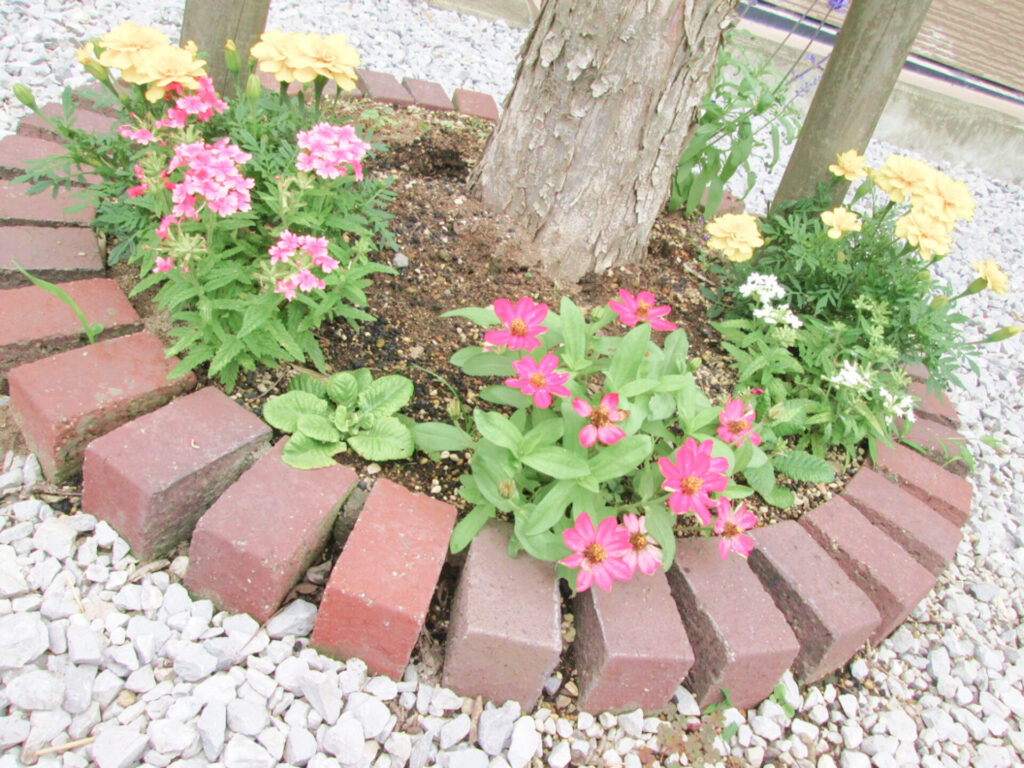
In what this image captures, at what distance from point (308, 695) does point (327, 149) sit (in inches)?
43.4

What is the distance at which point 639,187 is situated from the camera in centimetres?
223

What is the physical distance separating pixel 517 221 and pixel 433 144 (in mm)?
547

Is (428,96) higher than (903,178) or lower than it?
lower

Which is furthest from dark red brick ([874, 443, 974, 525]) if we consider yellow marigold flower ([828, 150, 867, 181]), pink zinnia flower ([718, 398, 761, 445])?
yellow marigold flower ([828, 150, 867, 181])

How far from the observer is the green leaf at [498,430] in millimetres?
1514

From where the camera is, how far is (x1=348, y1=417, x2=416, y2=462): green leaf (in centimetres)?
169

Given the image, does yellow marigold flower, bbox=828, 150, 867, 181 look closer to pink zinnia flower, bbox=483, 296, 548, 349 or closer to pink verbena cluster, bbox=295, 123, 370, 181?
pink zinnia flower, bbox=483, 296, 548, 349

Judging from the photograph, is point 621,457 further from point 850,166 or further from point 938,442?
point 850,166

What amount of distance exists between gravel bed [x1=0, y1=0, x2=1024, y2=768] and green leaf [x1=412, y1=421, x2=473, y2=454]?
426 millimetres

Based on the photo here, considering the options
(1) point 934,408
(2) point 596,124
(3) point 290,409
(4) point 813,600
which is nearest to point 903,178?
(1) point 934,408

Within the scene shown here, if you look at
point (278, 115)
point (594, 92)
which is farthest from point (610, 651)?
point (278, 115)

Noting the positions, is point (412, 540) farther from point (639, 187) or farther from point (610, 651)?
point (639, 187)

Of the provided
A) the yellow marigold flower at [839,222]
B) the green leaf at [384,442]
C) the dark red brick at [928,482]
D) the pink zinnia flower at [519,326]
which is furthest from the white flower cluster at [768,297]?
the green leaf at [384,442]

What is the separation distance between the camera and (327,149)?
1.61 metres
